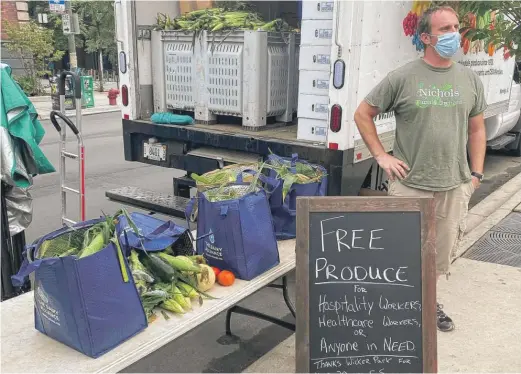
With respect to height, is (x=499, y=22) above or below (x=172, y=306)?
above

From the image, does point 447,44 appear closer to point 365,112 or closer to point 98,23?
point 365,112

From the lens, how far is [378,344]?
266 centimetres

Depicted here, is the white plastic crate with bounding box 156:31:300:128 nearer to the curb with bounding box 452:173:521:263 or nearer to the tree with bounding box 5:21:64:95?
the curb with bounding box 452:173:521:263

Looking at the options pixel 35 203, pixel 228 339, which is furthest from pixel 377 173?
pixel 35 203

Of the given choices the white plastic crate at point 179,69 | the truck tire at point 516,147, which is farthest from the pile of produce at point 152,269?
the truck tire at point 516,147

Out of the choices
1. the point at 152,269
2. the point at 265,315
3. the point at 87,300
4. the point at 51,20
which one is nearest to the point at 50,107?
the point at 51,20

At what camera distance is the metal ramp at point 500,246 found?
516 cm

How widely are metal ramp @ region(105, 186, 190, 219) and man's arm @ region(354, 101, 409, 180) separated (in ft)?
6.84

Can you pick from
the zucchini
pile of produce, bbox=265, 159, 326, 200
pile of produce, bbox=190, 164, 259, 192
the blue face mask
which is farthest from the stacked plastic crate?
the zucchini

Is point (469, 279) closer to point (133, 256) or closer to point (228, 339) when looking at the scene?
point (228, 339)

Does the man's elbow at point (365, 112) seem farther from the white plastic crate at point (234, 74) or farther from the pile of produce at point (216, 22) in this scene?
the pile of produce at point (216, 22)

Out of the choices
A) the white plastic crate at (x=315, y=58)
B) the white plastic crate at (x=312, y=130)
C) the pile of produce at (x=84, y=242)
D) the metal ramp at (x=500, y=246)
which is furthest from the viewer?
the metal ramp at (x=500, y=246)

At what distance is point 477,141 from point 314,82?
1.44m

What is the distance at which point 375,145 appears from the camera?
10.7 feet
